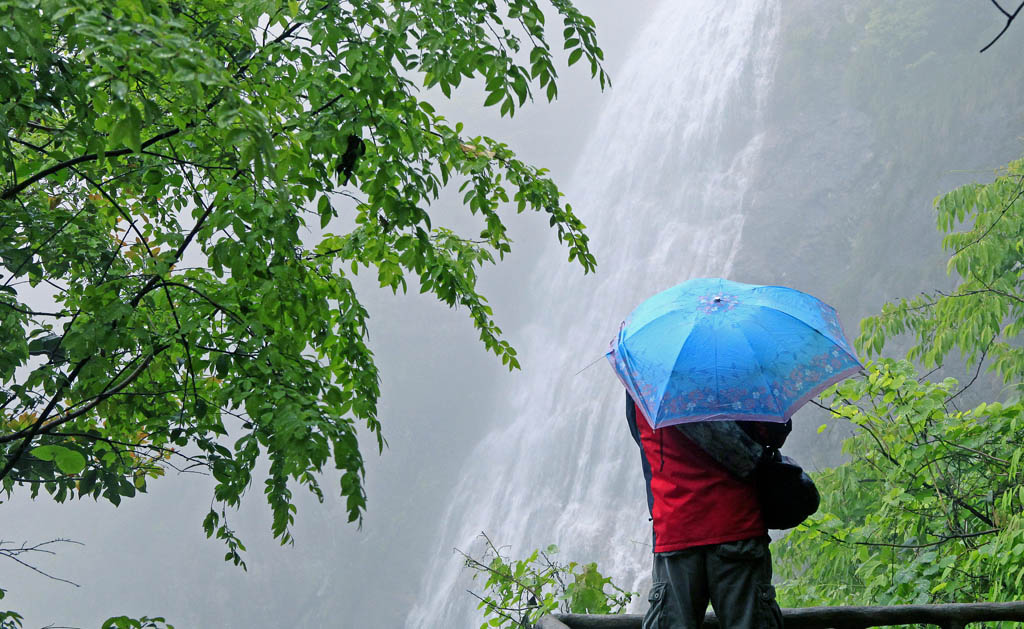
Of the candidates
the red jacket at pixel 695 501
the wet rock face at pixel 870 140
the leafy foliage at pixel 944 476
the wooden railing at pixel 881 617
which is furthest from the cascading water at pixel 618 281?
the red jacket at pixel 695 501

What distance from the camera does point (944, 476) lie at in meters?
3.12

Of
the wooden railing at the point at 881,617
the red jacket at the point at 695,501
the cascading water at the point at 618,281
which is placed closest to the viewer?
the red jacket at the point at 695,501

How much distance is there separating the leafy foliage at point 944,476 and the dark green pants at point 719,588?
1084 millimetres

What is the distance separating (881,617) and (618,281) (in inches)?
863

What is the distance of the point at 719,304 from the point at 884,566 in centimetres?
192

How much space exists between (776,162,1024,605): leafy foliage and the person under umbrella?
3.60ft

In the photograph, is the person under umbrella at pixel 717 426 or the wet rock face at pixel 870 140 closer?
the person under umbrella at pixel 717 426

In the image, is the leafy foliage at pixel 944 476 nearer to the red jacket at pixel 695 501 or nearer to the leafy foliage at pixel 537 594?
the leafy foliage at pixel 537 594

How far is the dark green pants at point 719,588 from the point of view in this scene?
1.65 m

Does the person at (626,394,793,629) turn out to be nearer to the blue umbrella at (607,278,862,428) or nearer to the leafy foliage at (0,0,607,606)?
the blue umbrella at (607,278,862,428)

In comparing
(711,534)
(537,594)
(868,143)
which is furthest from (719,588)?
(868,143)

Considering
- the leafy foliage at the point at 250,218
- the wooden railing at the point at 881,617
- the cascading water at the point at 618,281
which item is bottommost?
the wooden railing at the point at 881,617

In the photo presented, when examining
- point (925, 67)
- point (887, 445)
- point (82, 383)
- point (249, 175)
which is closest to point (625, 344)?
point (249, 175)

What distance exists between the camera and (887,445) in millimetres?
3184
